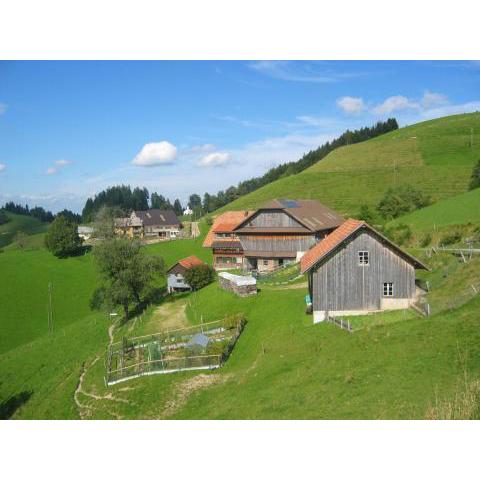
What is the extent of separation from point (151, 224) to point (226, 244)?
187 ft

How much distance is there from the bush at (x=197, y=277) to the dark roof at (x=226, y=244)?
35.1 ft

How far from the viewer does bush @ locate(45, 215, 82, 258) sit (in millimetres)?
75688

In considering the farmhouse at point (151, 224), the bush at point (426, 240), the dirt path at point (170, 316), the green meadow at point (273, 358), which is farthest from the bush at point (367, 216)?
the farmhouse at point (151, 224)

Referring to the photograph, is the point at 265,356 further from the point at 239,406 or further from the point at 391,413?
the point at 391,413

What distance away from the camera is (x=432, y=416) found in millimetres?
9875

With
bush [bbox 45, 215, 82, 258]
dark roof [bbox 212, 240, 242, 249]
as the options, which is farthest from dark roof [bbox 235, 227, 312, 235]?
bush [bbox 45, 215, 82, 258]

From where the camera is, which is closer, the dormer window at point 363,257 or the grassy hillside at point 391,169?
the dormer window at point 363,257

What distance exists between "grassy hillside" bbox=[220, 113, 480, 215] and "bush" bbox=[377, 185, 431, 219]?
13.3m

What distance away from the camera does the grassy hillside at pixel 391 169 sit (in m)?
82.5

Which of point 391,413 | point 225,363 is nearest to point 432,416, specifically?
point 391,413

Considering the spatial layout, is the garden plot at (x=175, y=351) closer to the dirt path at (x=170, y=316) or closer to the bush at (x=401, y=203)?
the dirt path at (x=170, y=316)

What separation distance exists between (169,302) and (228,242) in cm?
1555

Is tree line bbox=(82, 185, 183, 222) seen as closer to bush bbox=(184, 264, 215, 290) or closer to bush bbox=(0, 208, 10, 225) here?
bush bbox=(0, 208, 10, 225)

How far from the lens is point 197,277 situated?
136 ft
